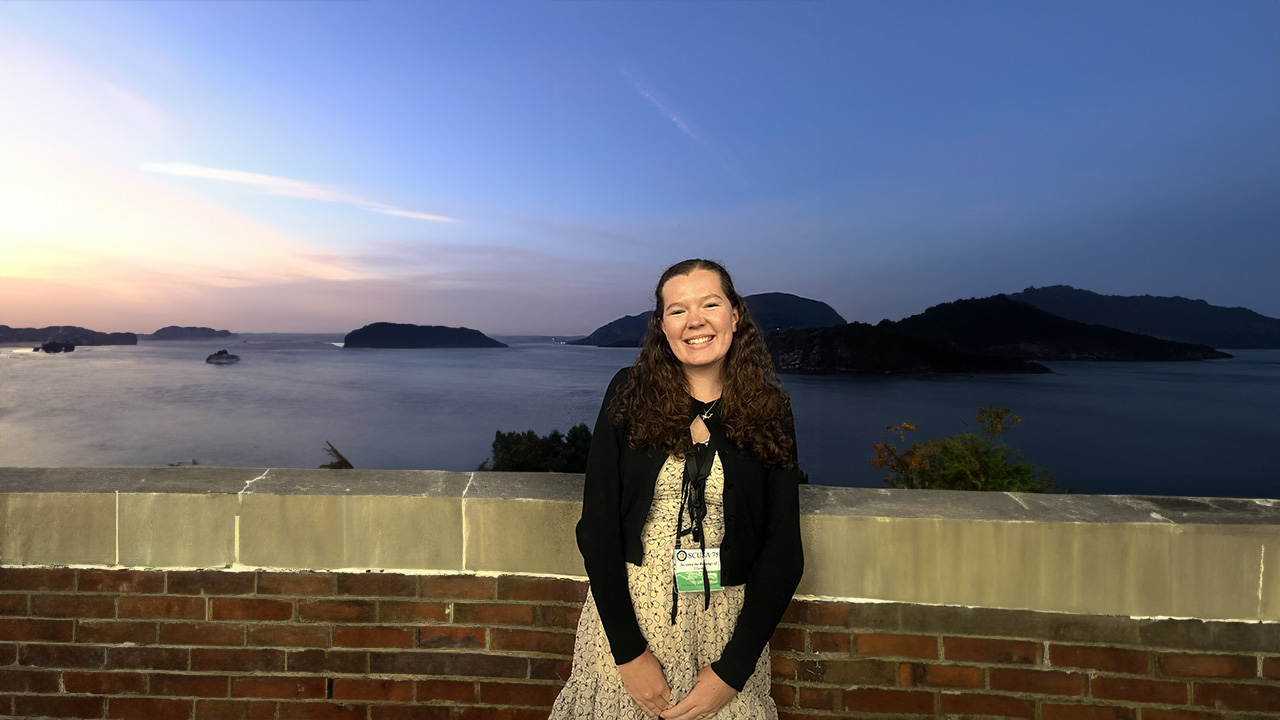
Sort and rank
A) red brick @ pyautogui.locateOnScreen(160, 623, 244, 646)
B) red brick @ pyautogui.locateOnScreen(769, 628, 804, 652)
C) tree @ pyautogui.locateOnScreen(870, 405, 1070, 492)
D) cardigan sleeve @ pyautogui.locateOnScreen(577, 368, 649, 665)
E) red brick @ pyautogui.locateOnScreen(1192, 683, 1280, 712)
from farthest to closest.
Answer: tree @ pyautogui.locateOnScreen(870, 405, 1070, 492) < red brick @ pyautogui.locateOnScreen(160, 623, 244, 646) < red brick @ pyautogui.locateOnScreen(769, 628, 804, 652) < red brick @ pyautogui.locateOnScreen(1192, 683, 1280, 712) < cardigan sleeve @ pyautogui.locateOnScreen(577, 368, 649, 665)

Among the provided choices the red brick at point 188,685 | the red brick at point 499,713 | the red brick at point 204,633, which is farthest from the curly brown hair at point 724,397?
the red brick at point 188,685

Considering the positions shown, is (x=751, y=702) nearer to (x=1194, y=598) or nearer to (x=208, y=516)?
(x=1194, y=598)

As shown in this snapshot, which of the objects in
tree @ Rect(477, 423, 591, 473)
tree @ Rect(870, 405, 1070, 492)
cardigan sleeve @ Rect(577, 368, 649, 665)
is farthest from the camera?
tree @ Rect(477, 423, 591, 473)

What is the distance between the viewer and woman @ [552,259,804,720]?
1363 millimetres

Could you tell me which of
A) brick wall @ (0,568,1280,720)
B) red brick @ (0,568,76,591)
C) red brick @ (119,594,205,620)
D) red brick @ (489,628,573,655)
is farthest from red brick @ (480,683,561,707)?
red brick @ (0,568,76,591)

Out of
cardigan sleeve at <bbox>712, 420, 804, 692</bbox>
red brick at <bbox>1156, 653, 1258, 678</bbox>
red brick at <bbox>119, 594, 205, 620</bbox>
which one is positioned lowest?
red brick at <bbox>1156, 653, 1258, 678</bbox>

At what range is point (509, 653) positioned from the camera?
178 cm

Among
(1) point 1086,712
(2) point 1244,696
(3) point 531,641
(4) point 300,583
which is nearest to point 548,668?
(3) point 531,641

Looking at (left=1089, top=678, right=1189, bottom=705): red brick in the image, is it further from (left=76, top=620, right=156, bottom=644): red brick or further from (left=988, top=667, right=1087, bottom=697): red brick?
(left=76, top=620, right=156, bottom=644): red brick

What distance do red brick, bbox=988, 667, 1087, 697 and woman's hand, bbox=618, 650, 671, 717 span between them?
96 cm

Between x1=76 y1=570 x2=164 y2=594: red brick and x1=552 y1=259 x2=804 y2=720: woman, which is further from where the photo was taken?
x1=76 y1=570 x2=164 y2=594: red brick

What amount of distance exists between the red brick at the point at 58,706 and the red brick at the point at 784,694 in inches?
79.6

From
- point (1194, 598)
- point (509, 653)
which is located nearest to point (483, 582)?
point (509, 653)

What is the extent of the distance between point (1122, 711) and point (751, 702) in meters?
1.05
